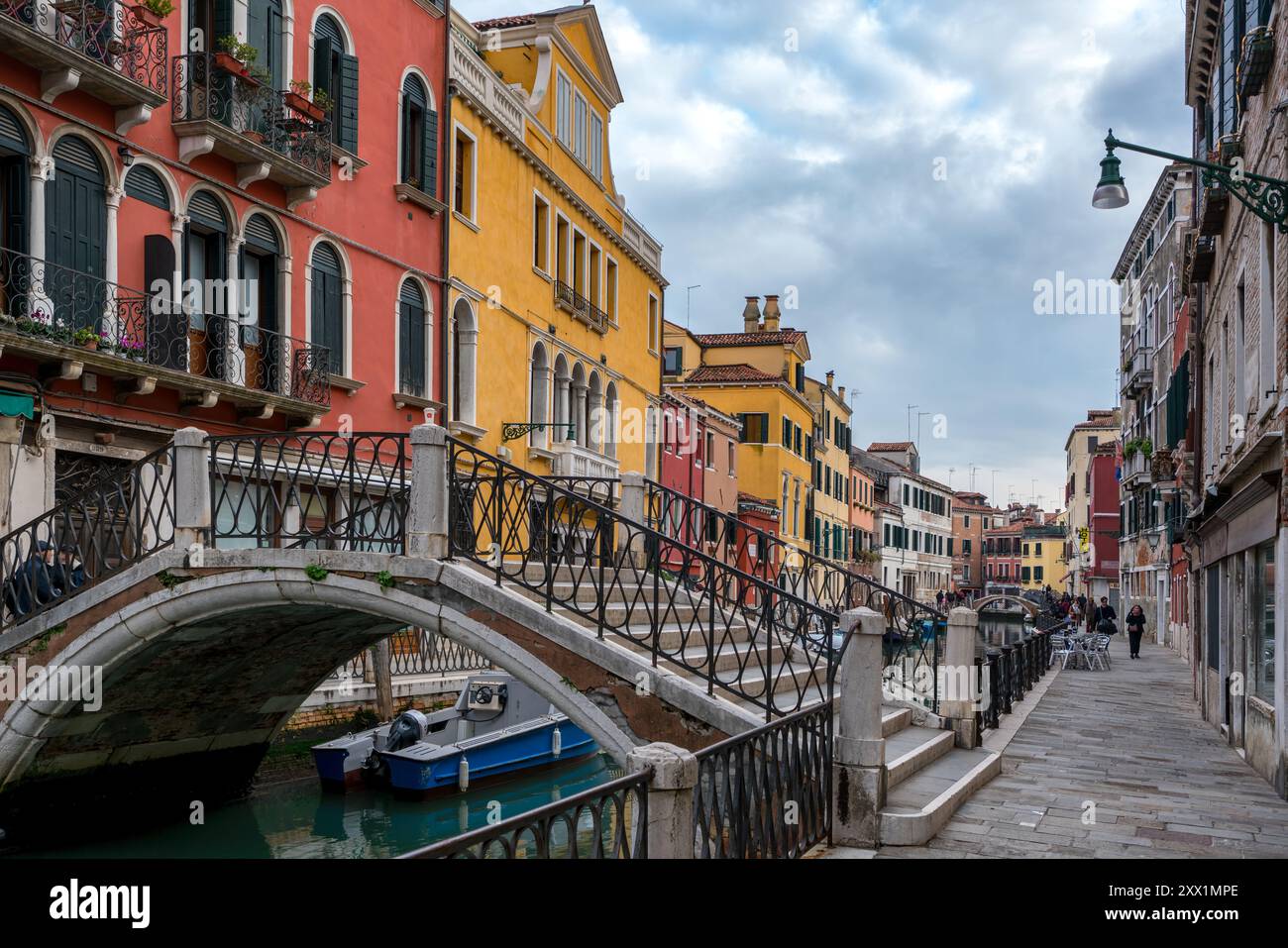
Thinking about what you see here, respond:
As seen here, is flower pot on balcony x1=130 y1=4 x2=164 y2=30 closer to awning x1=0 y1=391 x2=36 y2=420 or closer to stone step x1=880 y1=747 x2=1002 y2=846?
awning x1=0 y1=391 x2=36 y2=420

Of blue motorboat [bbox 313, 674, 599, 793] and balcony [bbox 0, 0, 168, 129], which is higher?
balcony [bbox 0, 0, 168, 129]

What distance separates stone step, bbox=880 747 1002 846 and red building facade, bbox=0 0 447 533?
28.2 feet

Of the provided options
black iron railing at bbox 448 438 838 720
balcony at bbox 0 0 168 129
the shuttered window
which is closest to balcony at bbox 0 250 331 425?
the shuttered window

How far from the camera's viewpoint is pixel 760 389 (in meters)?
41.2

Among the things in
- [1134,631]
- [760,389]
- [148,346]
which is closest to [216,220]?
[148,346]

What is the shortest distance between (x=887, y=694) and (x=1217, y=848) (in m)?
3.50

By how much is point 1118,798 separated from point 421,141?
1346 cm

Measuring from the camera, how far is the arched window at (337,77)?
51.1 ft

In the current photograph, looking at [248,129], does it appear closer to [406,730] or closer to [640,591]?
[406,730]

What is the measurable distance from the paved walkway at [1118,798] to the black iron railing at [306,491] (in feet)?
15.4

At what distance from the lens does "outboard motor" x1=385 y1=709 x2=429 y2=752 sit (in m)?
15.2

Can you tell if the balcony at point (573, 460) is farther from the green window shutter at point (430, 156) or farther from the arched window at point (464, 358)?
the green window shutter at point (430, 156)
